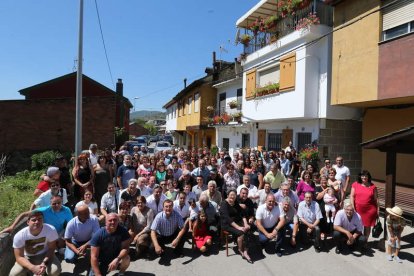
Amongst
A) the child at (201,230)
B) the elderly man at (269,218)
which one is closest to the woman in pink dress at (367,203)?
the elderly man at (269,218)

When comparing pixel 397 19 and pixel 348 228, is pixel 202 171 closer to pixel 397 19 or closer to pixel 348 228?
pixel 348 228

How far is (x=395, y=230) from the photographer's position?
5918mm

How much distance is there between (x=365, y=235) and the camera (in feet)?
21.6

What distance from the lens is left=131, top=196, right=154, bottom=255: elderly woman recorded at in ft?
20.0

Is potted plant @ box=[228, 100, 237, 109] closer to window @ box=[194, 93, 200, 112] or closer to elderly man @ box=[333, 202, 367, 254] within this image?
window @ box=[194, 93, 200, 112]

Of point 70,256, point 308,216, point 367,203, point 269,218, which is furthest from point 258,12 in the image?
point 70,256

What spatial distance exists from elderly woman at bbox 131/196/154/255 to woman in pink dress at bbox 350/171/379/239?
4459 mm

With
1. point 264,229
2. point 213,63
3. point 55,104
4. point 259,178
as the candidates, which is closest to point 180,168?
point 259,178

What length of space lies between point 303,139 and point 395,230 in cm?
718

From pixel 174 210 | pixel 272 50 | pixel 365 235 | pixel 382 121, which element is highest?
pixel 272 50

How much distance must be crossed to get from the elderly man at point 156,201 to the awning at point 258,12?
37.0ft

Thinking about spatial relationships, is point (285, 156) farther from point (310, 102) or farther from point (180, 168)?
point (180, 168)

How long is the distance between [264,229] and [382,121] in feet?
24.6

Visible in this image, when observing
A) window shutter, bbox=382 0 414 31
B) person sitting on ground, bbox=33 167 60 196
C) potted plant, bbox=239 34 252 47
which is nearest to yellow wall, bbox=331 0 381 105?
window shutter, bbox=382 0 414 31
